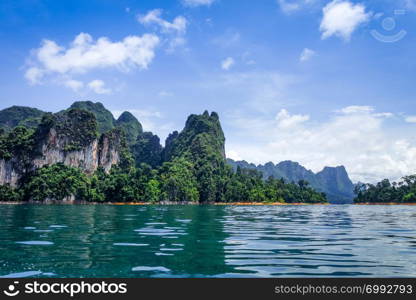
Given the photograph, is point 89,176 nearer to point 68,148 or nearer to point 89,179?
A: point 89,179

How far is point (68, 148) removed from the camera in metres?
162

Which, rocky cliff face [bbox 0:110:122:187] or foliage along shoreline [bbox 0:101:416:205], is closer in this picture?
foliage along shoreline [bbox 0:101:416:205]

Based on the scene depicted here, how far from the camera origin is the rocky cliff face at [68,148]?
150m

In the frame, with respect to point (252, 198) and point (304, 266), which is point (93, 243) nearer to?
point (304, 266)

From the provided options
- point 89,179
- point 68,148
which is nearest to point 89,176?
point 89,179

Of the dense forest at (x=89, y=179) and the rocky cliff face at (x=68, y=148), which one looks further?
the rocky cliff face at (x=68, y=148)

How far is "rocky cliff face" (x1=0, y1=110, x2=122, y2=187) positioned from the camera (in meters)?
150

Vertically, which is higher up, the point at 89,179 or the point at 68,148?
the point at 68,148

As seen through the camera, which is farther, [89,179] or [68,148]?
[68,148]

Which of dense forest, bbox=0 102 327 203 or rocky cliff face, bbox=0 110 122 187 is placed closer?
dense forest, bbox=0 102 327 203

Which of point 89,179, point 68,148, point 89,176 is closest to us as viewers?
Answer: point 89,179

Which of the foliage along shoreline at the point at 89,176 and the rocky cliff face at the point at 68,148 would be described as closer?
the foliage along shoreline at the point at 89,176

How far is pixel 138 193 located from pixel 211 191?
39708 millimetres

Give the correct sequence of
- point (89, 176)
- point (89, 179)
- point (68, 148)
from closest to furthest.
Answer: point (89, 179), point (68, 148), point (89, 176)
